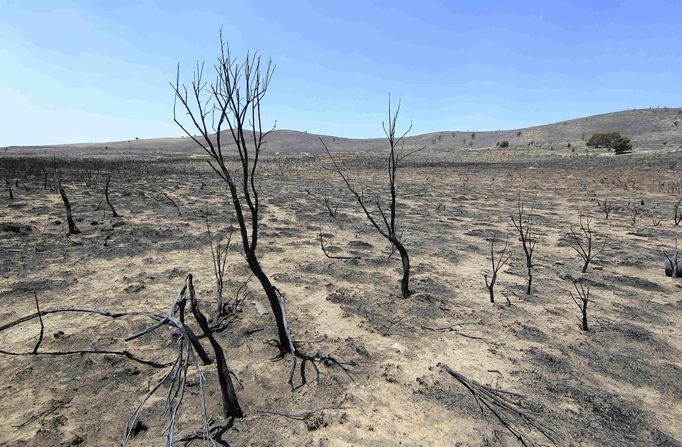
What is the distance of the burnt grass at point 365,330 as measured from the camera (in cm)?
290

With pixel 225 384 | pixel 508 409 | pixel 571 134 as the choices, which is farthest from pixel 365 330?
pixel 571 134

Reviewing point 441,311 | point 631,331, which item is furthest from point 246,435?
point 631,331

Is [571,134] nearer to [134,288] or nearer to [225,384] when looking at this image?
[134,288]

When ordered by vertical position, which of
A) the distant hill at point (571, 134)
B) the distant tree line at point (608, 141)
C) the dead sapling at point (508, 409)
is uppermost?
the distant hill at point (571, 134)

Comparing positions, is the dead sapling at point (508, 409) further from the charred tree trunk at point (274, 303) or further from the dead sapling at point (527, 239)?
the dead sapling at point (527, 239)

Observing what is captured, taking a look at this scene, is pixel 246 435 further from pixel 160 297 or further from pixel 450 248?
pixel 450 248

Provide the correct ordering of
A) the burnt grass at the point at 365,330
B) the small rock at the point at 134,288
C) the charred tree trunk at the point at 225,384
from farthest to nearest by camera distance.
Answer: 1. the small rock at the point at 134,288
2. the burnt grass at the point at 365,330
3. the charred tree trunk at the point at 225,384

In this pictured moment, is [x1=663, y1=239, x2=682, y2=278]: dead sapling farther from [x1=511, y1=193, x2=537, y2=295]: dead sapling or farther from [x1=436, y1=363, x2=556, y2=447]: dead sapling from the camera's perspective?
[x1=436, y1=363, x2=556, y2=447]: dead sapling

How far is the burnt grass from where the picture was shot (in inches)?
114

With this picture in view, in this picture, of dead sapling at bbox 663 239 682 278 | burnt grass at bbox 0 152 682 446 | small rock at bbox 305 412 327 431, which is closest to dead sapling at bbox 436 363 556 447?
burnt grass at bbox 0 152 682 446

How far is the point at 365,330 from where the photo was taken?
427cm

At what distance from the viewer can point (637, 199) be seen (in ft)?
40.9

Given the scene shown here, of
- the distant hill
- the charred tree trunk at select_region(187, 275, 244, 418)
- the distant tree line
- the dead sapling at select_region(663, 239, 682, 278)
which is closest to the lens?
the charred tree trunk at select_region(187, 275, 244, 418)

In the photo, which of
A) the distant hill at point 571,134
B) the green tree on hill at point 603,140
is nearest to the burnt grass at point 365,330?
the green tree on hill at point 603,140
